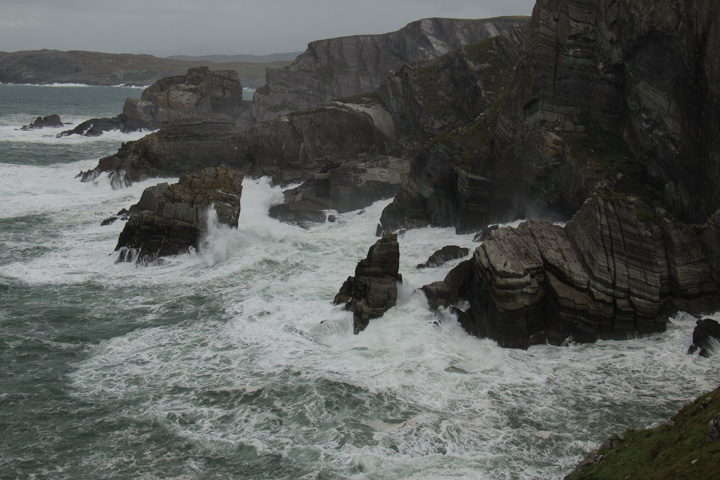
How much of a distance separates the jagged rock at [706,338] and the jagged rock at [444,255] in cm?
1357

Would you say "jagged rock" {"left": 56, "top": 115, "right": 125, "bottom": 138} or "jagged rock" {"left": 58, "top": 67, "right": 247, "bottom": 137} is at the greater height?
"jagged rock" {"left": 58, "top": 67, "right": 247, "bottom": 137}

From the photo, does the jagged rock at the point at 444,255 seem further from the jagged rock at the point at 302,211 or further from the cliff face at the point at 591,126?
the jagged rock at the point at 302,211

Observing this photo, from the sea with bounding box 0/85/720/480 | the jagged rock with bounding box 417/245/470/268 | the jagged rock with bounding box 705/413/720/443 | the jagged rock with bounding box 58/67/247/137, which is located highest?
the jagged rock with bounding box 58/67/247/137

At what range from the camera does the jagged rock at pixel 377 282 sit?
92.3 ft

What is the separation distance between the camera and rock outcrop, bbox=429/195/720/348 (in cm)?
2464

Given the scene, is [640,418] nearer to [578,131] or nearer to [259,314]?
[259,314]

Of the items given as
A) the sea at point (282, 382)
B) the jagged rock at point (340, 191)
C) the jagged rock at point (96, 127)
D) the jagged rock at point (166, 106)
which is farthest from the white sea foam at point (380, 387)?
the jagged rock at point (166, 106)

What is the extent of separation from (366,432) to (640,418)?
8.02 m

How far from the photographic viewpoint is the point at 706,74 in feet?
93.9

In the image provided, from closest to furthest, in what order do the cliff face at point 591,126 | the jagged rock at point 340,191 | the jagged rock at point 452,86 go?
the cliff face at point 591,126 → the jagged rock at point 340,191 → the jagged rock at point 452,86

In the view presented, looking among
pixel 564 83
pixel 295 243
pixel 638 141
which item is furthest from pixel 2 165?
pixel 638 141

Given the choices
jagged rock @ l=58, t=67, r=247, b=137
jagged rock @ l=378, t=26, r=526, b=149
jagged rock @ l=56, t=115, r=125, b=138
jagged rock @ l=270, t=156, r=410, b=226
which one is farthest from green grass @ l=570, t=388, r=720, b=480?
jagged rock @ l=56, t=115, r=125, b=138

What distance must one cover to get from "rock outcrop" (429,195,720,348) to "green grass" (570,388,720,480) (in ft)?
27.7

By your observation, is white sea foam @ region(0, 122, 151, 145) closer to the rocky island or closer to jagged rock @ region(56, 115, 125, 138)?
jagged rock @ region(56, 115, 125, 138)
